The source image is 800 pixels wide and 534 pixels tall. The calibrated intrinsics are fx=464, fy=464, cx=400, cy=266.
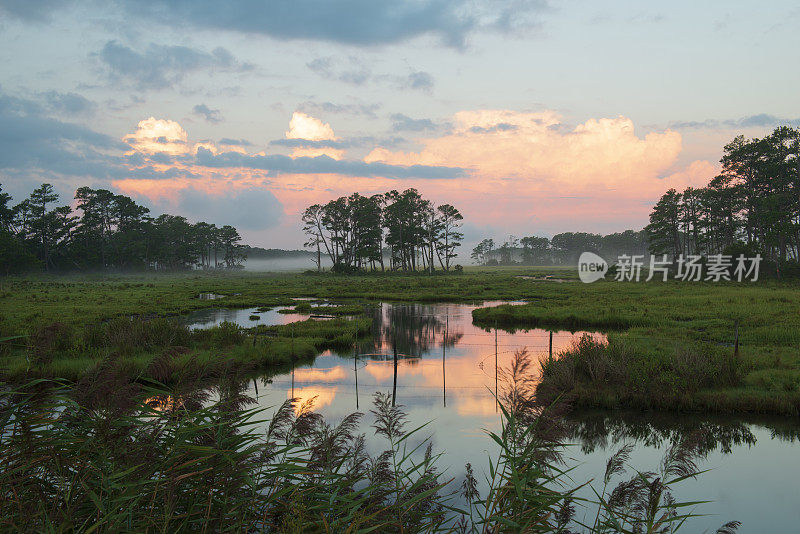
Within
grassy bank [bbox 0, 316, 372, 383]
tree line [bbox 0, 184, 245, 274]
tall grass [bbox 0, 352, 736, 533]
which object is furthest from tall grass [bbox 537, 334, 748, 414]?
tree line [bbox 0, 184, 245, 274]

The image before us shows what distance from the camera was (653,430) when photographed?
14.5 m

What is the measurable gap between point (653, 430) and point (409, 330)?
67.1ft

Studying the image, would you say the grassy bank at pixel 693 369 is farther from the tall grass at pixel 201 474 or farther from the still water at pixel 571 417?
the tall grass at pixel 201 474

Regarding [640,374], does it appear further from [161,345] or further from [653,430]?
[161,345]

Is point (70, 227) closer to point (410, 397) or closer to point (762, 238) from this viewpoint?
point (410, 397)

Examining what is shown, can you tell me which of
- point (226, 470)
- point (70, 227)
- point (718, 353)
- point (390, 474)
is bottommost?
point (718, 353)

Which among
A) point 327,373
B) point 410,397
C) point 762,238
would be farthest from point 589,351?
point 762,238

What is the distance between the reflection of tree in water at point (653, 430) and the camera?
13.7 meters

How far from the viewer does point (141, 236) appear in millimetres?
109938

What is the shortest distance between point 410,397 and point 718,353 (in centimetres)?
1205

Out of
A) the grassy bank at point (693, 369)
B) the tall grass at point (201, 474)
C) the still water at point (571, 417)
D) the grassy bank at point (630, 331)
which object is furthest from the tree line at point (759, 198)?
the tall grass at point (201, 474)

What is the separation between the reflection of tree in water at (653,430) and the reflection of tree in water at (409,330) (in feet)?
27.9

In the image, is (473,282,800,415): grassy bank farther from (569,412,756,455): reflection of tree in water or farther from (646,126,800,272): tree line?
(646,126,800,272): tree line

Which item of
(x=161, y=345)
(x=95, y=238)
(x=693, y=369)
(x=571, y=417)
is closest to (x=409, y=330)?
(x=161, y=345)
